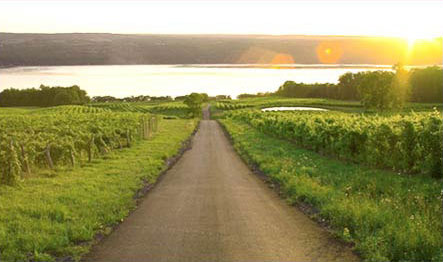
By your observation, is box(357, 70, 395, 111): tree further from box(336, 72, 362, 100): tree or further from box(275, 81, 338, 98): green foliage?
box(275, 81, 338, 98): green foliage

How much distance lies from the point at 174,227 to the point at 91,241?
2187 millimetres

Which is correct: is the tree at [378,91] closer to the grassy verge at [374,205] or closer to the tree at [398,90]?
the tree at [398,90]

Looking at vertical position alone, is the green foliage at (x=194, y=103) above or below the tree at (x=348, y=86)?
below

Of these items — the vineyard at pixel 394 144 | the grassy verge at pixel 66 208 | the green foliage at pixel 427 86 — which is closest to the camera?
the grassy verge at pixel 66 208

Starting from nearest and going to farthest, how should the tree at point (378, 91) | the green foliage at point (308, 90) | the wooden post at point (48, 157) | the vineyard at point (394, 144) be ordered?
the vineyard at point (394, 144) < the wooden post at point (48, 157) < the tree at point (378, 91) < the green foliage at point (308, 90)

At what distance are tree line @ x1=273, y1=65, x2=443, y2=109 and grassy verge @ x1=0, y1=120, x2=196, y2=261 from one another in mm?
73038

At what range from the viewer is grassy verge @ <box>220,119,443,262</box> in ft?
35.4

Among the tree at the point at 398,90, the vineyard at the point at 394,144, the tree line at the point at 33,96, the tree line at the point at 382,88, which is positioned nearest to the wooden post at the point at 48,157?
the vineyard at the point at 394,144

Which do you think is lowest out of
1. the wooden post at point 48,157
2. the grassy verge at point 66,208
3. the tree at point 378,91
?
the grassy verge at point 66,208

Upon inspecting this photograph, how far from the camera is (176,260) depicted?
33.7 ft

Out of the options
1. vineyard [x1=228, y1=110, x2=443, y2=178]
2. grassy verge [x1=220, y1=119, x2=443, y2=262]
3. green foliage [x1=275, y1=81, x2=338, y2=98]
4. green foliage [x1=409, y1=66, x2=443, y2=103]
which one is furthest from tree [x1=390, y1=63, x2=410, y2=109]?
grassy verge [x1=220, y1=119, x2=443, y2=262]

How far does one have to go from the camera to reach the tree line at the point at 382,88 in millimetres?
90562

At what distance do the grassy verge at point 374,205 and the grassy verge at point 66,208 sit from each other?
235 inches

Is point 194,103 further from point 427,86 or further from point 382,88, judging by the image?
point 427,86
